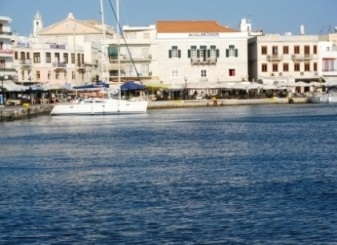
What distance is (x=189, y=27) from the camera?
108 meters

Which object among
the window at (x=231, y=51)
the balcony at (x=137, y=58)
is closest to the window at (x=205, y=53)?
the window at (x=231, y=51)

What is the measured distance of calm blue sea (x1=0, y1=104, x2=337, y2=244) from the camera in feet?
73.4

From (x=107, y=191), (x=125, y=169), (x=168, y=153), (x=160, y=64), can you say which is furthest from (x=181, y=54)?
(x=107, y=191)

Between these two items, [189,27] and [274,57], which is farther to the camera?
[274,57]

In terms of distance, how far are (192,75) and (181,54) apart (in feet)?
9.36

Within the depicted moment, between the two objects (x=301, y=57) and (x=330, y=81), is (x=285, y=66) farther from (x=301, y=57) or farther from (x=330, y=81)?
(x=330, y=81)

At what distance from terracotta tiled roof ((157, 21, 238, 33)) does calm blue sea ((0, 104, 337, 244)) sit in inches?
2020

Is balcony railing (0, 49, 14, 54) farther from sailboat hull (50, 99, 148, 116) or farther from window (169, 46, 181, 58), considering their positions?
window (169, 46, 181, 58)

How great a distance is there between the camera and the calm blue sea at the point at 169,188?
22375mm

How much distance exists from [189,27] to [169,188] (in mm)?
79849

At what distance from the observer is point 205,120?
74.3 metres

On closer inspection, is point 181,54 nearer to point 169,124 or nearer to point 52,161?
point 169,124

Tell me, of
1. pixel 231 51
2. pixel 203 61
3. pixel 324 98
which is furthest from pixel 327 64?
pixel 203 61

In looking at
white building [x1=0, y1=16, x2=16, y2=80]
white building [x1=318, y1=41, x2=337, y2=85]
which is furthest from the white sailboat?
white building [x1=318, y1=41, x2=337, y2=85]
